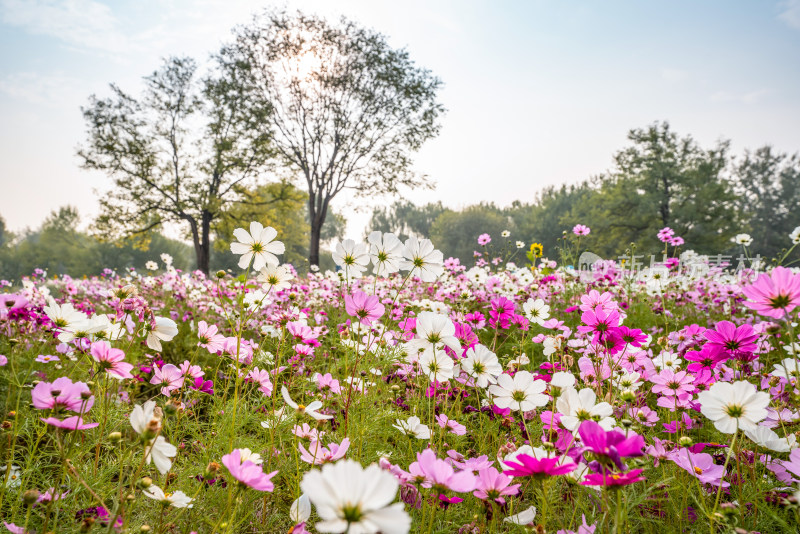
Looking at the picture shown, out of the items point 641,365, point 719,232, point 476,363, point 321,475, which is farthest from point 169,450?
point 719,232

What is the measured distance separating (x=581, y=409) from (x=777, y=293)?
0.46m

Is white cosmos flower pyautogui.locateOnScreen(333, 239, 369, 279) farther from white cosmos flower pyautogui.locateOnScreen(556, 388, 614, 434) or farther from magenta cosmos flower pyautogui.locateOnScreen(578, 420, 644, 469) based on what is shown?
magenta cosmos flower pyautogui.locateOnScreen(578, 420, 644, 469)

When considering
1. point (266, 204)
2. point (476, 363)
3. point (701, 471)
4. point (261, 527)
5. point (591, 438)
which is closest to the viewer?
point (591, 438)

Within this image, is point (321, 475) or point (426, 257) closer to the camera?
point (321, 475)

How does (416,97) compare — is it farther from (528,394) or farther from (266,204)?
(528,394)

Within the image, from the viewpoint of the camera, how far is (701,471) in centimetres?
107

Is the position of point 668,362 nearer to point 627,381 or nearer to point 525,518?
point 627,381

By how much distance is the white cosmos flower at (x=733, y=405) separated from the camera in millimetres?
843

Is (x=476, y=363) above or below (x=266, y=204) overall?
below

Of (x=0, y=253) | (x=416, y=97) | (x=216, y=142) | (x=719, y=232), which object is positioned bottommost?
(x=0, y=253)

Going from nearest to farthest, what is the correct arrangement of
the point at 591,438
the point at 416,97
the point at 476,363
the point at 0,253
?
the point at 591,438 < the point at 476,363 < the point at 416,97 < the point at 0,253

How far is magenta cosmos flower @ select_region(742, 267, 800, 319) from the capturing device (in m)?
0.82

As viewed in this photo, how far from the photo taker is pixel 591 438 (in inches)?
25.9

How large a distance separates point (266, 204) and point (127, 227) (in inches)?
227
